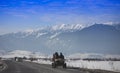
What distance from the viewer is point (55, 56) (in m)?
50.6

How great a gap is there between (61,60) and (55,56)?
6.46 ft

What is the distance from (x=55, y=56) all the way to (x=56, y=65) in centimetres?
211

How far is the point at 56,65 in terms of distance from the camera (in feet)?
161

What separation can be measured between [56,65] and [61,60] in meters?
1.07

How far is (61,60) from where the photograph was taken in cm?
4897
